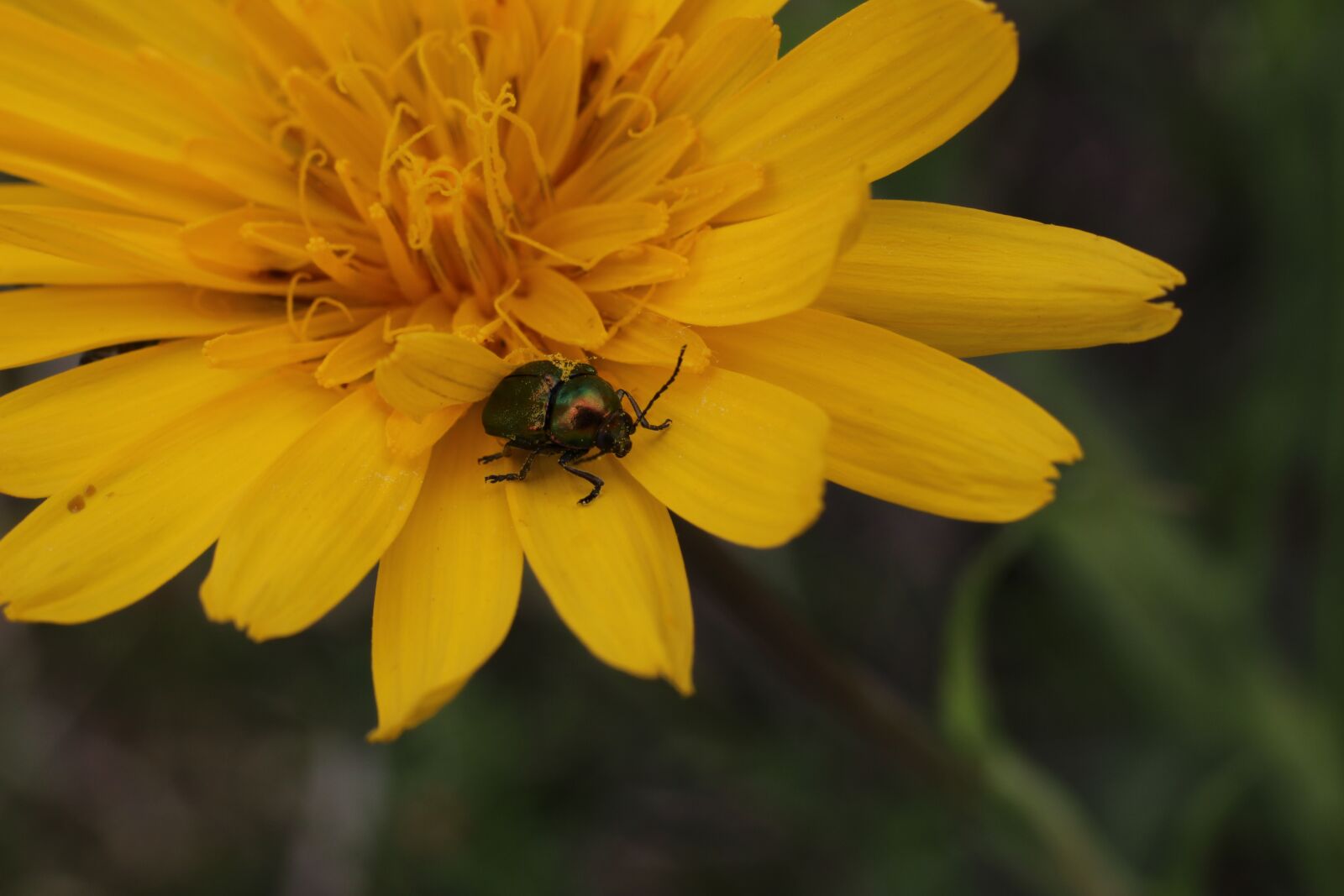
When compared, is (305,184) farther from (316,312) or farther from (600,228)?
(600,228)

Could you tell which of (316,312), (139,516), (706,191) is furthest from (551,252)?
(139,516)

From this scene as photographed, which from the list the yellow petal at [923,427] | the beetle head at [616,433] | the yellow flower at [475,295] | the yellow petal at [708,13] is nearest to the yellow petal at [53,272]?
the yellow flower at [475,295]

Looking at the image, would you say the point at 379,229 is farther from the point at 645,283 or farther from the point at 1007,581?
the point at 1007,581

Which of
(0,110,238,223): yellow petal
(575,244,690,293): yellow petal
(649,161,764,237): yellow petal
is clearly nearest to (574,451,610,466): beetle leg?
(575,244,690,293): yellow petal

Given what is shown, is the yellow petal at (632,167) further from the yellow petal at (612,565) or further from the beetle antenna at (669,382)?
the yellow petal at (612,565)

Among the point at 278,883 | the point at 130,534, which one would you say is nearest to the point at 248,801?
the point at 278,883
